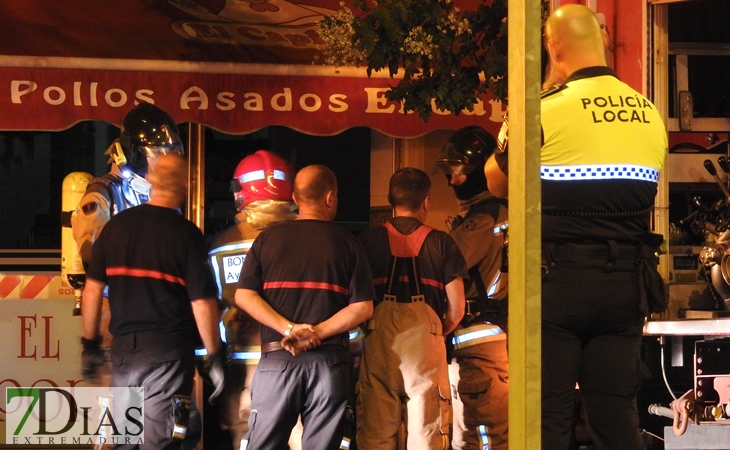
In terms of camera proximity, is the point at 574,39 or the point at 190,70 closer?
the point at 574,39

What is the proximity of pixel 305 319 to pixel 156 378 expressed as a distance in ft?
2.86

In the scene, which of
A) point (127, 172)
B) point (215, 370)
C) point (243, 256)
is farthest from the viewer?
point (127, 172)

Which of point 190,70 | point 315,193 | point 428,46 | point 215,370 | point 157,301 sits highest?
point 190,70

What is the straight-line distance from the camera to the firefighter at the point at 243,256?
666 cm

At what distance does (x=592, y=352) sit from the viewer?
161 inches

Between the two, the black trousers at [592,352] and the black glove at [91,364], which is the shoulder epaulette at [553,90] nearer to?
the black trousers at [592,352]

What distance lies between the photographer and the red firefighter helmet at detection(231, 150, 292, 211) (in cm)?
680

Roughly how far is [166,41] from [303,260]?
10.2 ft

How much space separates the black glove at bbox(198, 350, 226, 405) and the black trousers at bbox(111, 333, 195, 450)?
1.33 feet

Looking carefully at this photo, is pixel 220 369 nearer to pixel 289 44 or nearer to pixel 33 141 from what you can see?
pixel 289 44

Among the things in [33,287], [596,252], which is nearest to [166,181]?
[596,252]

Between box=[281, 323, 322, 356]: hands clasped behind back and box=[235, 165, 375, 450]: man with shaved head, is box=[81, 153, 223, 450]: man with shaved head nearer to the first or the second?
box=[235, 165, 375, 450]: man with shaved head

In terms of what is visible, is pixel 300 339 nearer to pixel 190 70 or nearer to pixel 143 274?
pixel 143 274

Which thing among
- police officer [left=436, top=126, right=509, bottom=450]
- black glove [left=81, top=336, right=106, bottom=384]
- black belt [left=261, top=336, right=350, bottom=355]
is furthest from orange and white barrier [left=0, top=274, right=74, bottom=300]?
police officer [left=436, top=126, right=509, bottom=450]
